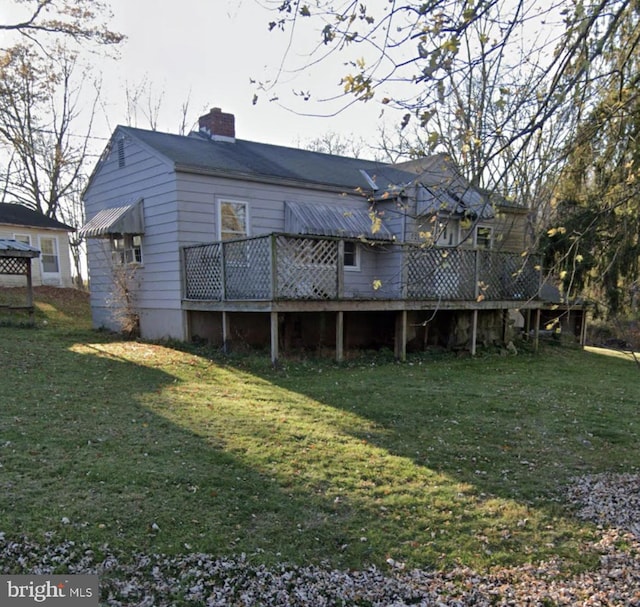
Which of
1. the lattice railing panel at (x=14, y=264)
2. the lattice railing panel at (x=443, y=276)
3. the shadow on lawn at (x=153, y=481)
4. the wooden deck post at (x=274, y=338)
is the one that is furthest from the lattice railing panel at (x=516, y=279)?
the lattice railing panel at (x=14, y=264)

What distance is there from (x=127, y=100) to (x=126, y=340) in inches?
870

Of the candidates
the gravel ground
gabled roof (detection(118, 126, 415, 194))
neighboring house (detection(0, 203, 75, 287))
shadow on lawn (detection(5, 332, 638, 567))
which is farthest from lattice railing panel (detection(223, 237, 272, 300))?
neighboring house (detection(0, 203, 75, 287))

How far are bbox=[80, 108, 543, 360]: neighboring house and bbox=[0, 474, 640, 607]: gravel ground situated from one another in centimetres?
579

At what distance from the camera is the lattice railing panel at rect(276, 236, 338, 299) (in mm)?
8570

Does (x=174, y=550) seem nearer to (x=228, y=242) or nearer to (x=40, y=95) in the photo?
(x=228, y=242)

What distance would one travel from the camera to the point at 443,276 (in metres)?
10.8

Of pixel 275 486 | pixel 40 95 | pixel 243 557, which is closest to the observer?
pixel 243 557

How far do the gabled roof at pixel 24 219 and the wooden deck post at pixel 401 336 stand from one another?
1666 cm

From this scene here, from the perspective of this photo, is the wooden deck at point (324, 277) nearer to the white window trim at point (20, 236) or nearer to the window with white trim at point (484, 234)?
the window with white trim at point (484, 234)

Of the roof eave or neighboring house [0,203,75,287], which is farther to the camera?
neighboring house [0,203,75,287]

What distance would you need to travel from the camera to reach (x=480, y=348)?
11.8 metres

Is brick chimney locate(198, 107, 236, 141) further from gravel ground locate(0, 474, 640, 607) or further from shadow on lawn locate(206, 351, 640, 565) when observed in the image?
gravel ground locate(0, 474, 640, 607)

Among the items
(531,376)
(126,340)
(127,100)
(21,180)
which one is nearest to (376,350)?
(531,376)

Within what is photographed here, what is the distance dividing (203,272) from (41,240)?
14107 mm
